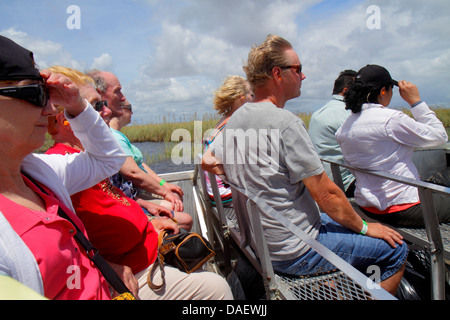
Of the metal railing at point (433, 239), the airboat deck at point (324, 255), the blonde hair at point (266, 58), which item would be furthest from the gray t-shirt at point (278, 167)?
the metal railing at point (433, 239)

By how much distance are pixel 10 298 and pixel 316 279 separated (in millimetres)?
1312

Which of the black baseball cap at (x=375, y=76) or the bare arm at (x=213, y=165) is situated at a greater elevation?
the black baseball cap at (x=375, y=76)

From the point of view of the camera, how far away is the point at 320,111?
3.36 metres

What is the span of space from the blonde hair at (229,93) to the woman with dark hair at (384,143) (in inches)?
51.7

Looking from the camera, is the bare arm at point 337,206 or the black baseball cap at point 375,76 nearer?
the bare arm at point 337,206

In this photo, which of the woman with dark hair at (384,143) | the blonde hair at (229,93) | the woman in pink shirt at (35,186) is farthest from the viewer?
the blonde hair at (229,93)

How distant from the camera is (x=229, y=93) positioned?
3396 millimetres

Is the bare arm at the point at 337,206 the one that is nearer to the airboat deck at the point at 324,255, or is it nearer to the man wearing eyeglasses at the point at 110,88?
the airboat deck at the point at 324,255

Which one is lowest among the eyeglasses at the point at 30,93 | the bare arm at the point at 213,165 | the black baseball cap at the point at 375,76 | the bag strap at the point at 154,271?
the bag strap at the point at 154,271

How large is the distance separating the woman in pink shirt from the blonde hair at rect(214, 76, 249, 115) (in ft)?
7.13

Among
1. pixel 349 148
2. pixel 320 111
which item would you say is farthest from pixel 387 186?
pixel 320 111

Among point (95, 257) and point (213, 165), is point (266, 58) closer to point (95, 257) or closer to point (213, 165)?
point (213, 165)

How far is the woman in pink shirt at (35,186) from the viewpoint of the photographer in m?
0.98
